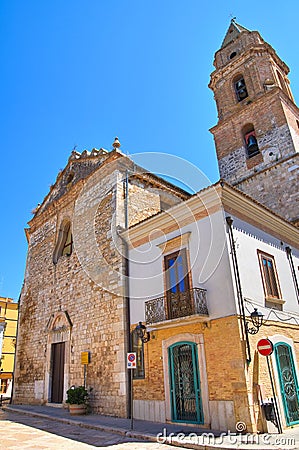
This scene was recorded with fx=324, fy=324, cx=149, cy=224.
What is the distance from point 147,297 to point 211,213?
3010 mm

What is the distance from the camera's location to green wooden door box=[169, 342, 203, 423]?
736 centimetres

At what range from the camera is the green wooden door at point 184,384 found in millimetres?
7363

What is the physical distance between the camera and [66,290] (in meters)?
13.0

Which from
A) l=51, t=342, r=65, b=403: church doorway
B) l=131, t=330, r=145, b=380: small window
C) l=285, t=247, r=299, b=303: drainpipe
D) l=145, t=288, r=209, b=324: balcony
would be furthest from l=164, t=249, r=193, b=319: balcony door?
l=51, t=342, r=65, b=403: church doorway

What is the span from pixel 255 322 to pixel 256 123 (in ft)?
43.0

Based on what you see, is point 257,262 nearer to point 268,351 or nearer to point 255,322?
point 255,322

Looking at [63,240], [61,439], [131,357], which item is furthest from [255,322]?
[63,240]

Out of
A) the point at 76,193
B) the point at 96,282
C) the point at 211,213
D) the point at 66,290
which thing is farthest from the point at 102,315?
the point at 76,193

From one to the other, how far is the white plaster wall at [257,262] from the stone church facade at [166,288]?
46mm

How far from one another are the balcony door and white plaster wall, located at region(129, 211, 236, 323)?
0.22 metres

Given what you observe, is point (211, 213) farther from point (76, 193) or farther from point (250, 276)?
point (76, 193)

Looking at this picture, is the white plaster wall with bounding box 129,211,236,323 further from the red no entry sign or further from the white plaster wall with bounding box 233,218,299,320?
the red no entry sign

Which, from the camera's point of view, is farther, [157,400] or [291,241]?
[291,241]

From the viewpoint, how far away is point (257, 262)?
8602mm
